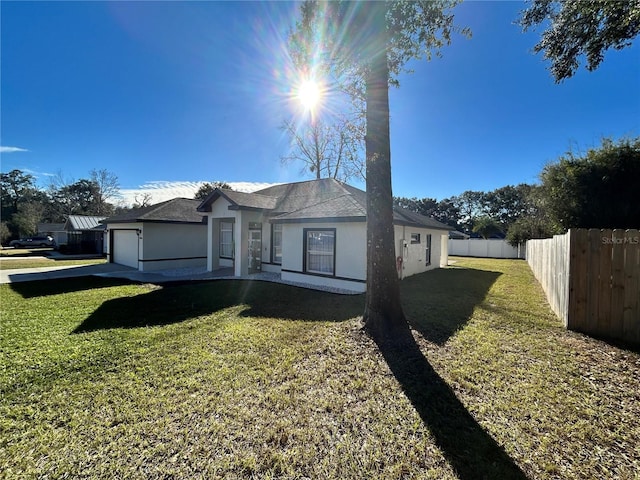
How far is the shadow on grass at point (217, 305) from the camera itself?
661cm

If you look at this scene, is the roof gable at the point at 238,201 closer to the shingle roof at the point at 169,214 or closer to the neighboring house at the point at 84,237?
the shingle roof at the point at 169,214

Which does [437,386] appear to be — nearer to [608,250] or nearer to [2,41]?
[608,250]

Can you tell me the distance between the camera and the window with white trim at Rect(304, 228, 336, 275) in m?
10.7

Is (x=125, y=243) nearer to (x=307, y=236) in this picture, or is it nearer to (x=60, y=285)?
(x=60, y=285)

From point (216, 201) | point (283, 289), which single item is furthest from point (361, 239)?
point (216, 201)

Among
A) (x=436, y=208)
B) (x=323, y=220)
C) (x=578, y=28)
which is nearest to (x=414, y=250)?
(x=323, y=220)

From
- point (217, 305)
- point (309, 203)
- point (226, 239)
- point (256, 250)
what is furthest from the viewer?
point (226, 239)

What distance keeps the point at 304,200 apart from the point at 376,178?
9367 mm

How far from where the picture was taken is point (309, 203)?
551 inches

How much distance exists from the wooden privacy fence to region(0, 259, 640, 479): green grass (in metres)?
0.64

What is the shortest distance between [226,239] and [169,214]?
370 cm

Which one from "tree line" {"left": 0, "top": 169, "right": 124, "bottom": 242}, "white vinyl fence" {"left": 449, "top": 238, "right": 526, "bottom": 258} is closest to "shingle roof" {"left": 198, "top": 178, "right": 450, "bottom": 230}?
"white vinyl fence" {"left": 449, "top": 238, "right": 526, "bottom": 258}

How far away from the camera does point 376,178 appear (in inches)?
217

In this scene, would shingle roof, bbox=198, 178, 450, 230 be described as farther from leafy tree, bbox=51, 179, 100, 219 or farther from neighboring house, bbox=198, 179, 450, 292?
leafy tree, bbox=51, 179, 100, 219
